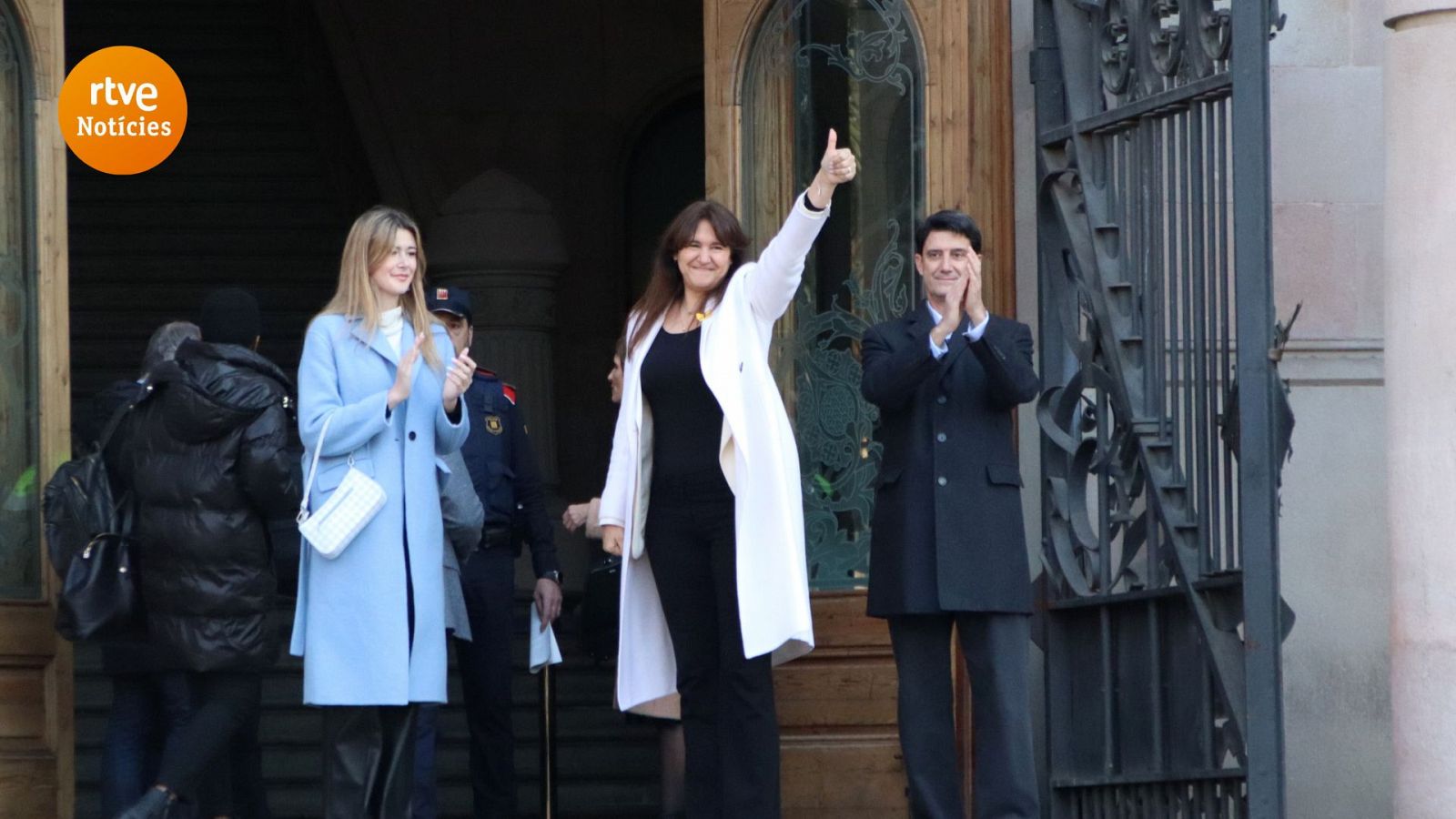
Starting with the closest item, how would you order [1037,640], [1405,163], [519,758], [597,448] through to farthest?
[1405,163] < [1037,640] < [519,758] < [597,448]

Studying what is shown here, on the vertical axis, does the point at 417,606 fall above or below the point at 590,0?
below

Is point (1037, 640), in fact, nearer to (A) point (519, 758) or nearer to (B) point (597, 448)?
(A) point (519, 758)

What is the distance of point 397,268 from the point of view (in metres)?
6.96

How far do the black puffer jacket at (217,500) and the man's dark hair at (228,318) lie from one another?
82mm

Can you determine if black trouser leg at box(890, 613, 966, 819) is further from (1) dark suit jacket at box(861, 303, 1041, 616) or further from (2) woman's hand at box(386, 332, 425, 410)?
(2) woman's hand at box(386, 332, 425, 410)

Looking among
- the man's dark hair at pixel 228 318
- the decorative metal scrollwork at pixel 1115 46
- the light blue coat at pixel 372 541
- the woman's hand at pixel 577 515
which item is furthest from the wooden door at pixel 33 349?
the decorative metal scrollwork at pixel 1115 46

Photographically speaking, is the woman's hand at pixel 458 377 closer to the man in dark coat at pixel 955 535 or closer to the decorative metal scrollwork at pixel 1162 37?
the man in dark coat at pixel 955 535

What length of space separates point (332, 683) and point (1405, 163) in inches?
131

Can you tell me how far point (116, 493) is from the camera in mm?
7504

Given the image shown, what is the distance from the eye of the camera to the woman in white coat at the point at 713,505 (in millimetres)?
6539

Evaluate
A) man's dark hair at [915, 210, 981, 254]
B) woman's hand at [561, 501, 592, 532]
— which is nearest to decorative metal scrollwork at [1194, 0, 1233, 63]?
man's dark hair at [915, 210, 981, 254]

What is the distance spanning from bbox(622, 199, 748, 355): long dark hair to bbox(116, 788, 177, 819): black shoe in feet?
6.14

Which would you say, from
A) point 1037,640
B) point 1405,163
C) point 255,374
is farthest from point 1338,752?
point 255,374

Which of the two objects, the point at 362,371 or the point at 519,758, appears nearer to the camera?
the point at 362,371
